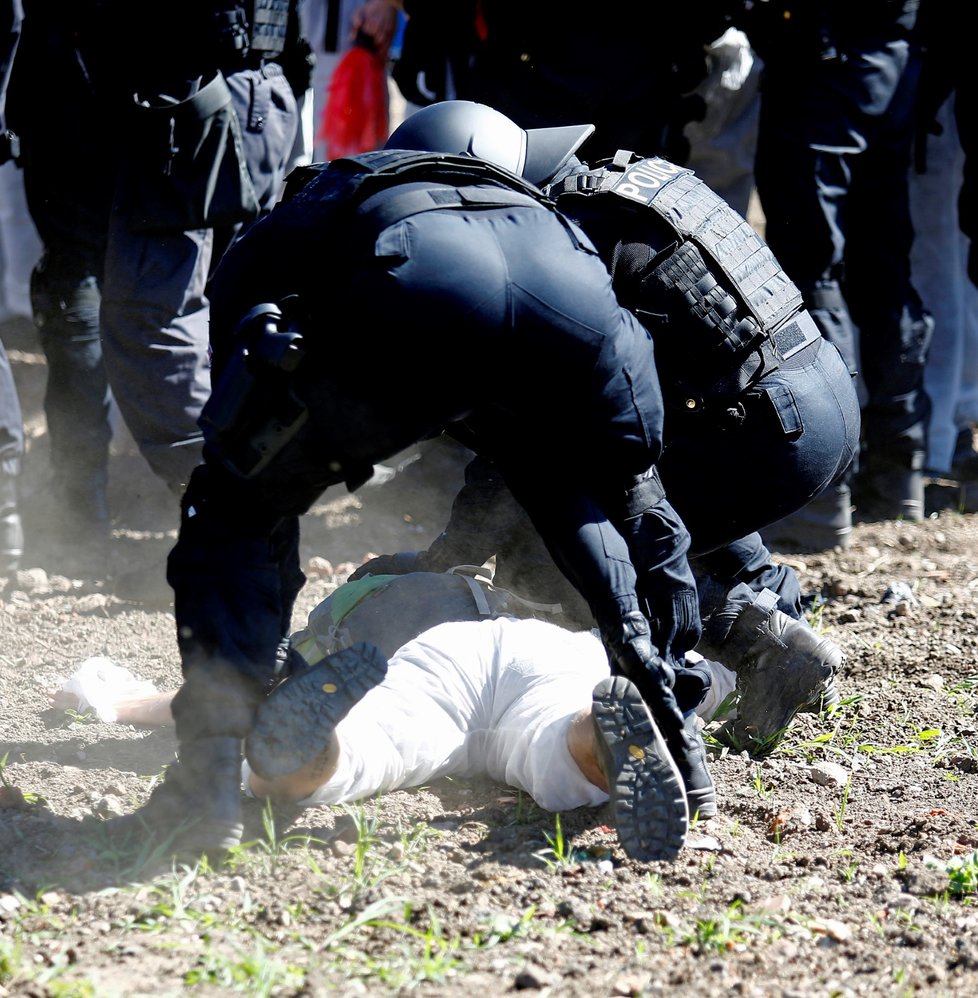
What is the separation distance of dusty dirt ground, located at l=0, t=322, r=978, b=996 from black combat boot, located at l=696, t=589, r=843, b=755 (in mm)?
78

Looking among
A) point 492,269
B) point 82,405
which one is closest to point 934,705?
point 492,269

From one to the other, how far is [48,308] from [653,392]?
2418mm

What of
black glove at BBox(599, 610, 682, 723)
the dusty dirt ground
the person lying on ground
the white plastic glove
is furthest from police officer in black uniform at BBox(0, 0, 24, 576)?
black glove at BBox(599, 610, 682, 723)

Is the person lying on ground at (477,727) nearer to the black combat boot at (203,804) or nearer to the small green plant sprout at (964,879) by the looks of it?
the black combat boot at (203,804)

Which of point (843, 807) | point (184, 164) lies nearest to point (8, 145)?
point (184, 164)

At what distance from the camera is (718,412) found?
9.16 feet

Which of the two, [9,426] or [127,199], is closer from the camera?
[127,199]

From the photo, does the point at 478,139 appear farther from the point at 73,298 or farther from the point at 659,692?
the point at 73,298

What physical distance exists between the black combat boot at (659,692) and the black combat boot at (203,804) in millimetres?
651

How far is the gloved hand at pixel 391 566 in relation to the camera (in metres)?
3.12

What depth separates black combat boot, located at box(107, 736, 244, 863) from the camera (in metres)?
2.18

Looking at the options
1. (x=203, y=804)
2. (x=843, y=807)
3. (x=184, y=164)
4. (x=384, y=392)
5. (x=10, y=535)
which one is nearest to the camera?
(x=384, y=392)

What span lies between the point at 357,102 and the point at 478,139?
11.2 ft

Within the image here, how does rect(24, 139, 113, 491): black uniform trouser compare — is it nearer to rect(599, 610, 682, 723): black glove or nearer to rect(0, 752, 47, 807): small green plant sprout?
rect(0, 752, 47, 807): small green plant sprout
